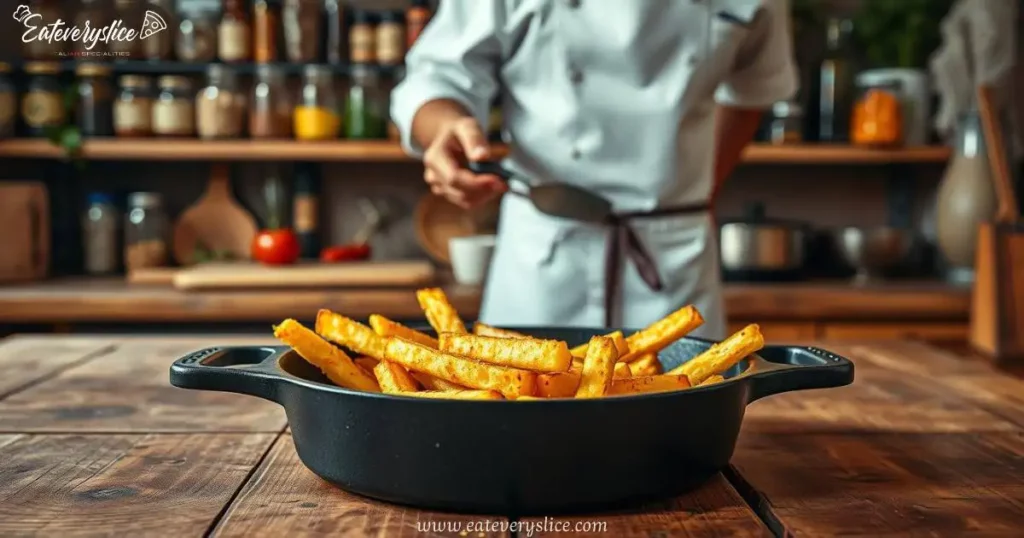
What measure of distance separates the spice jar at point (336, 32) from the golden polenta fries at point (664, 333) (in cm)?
236

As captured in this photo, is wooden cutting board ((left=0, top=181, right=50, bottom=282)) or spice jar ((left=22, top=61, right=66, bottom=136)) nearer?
wooden cutting board ((left=0, top=181, right=50, bottom=282))

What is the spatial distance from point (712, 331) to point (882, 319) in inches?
45.0

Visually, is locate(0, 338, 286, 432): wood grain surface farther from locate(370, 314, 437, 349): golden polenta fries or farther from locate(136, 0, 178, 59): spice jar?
locate(136, 0, 178, 59): spice jar

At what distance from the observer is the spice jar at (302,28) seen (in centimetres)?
298

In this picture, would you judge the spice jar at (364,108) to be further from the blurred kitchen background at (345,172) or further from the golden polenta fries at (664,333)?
the golden polenta fries at (664,333)

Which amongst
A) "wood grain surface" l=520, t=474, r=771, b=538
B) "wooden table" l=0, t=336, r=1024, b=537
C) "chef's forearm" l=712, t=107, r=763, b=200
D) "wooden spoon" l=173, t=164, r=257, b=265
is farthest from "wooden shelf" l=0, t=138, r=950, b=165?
"wood grain surface" l=520, t=474, r=771, b=538

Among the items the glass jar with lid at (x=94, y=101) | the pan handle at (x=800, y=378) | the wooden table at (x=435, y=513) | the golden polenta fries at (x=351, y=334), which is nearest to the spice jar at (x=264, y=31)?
the glass jar with lid at (x=94, y=101)

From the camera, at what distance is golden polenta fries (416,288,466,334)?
89cm

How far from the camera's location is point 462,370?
702 millimetres

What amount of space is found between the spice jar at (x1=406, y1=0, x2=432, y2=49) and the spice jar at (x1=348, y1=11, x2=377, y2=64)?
10 centimetres

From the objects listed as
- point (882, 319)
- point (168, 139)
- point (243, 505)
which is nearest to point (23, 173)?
point (168, 139)

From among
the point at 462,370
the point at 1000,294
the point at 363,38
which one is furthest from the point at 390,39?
the point at 462,370

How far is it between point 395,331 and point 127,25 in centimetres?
248

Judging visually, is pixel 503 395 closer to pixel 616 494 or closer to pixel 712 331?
pixel 616 494
